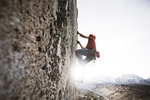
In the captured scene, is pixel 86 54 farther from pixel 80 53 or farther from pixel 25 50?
pixel 25 50

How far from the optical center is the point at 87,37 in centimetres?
271

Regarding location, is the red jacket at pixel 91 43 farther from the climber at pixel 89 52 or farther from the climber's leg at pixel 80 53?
the climber's leg at pixel 80 53

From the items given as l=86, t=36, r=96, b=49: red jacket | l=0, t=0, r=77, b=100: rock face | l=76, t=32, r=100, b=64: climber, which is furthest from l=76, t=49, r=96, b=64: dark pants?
l=0, t=0, r=77, b=100: rock face

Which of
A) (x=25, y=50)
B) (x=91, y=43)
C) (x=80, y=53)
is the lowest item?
(x=25, y=50)

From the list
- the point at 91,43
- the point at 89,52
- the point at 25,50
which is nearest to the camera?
the point at 25,50

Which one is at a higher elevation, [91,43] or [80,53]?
[91,43]

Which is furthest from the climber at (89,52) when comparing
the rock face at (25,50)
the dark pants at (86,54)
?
the rock face at (25,50)

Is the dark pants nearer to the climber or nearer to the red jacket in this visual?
the climber

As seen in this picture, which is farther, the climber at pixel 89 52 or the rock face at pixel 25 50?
the climber at pixel 89 52

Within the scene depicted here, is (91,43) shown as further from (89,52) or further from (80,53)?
(80,53)

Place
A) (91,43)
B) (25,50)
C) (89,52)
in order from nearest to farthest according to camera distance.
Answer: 1. (25,50)
2. (89,52)
3. (91,43)

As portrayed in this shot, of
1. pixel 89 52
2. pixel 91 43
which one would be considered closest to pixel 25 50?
pixel 89 52

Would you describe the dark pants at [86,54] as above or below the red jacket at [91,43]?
below

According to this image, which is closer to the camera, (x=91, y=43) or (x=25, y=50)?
(x=25, y=50)
